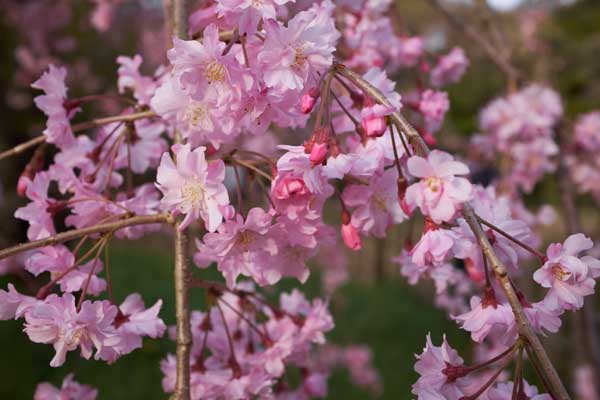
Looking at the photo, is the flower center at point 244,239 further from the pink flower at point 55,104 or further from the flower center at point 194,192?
the pink flower at point 55,104

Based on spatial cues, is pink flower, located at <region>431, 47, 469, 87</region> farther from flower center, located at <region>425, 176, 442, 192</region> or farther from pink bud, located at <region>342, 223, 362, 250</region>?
flower center, located at <region>425, 176, 442, 192</region>

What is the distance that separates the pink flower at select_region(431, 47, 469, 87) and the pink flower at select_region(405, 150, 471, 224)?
1.26 meters

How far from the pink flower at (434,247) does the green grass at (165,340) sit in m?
3.83

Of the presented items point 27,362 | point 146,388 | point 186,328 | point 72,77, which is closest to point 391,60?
point 186,328

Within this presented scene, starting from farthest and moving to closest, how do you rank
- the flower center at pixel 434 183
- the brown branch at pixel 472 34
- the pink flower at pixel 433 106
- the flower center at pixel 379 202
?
1. the brown branch at pixel 472 34
2. the pink flower at pixel 433 106
3. the flower center at pixel 379 202
4. the flower center at pixel 434 183

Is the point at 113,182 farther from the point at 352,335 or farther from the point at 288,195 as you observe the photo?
the point at 352,335

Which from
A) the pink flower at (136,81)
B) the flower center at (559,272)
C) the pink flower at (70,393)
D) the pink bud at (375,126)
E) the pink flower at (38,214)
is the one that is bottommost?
the pink flower at (70,393)

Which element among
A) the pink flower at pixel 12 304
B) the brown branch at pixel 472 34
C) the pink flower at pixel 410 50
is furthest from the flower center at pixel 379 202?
the brown branch at pixel 472 34

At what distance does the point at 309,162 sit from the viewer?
2.81 ft

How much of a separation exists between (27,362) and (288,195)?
4401 mm

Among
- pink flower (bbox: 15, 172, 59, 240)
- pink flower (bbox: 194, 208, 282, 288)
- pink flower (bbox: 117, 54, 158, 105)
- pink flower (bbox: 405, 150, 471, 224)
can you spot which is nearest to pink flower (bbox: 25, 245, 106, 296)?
pink flower (bbox: 15, 172, 59, 240)

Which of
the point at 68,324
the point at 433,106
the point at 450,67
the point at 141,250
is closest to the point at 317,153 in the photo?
the point at 68,324

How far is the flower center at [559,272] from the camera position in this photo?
2.83 ft

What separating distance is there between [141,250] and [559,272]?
10.0m
